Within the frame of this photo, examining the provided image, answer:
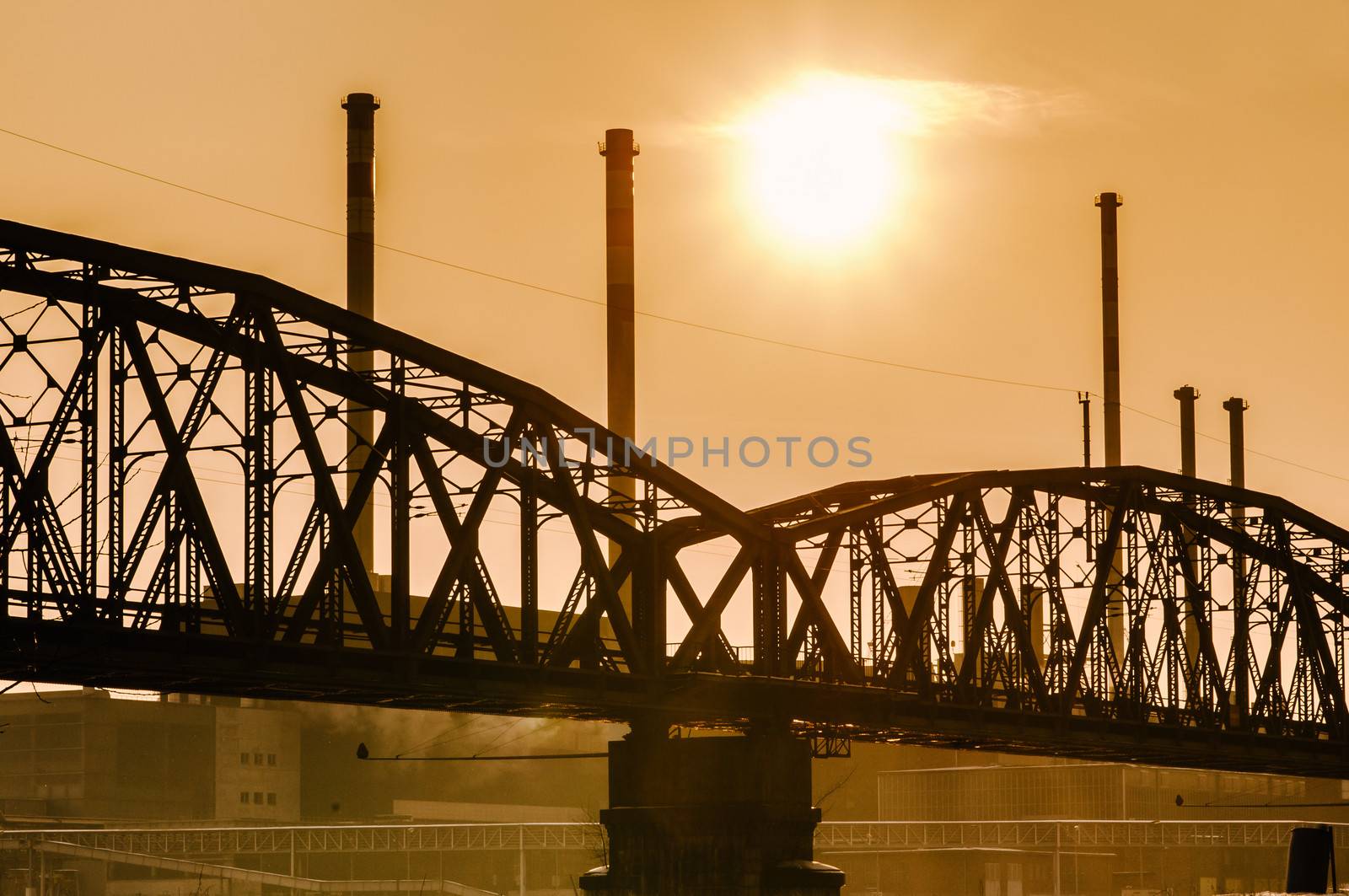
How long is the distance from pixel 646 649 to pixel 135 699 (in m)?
80.5

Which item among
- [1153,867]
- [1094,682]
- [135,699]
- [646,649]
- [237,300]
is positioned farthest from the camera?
[135,699]

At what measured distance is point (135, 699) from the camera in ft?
407

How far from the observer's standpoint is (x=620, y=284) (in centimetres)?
7150

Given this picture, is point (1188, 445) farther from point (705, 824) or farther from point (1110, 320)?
point (705, 824)

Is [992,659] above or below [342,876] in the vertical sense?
above

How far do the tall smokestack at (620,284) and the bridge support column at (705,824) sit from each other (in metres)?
19.8

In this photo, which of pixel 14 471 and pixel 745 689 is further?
pixel 745 689

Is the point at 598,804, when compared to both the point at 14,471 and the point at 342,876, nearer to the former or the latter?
the point at 342,876

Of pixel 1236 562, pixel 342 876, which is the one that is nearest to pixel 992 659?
pixel 1236 562

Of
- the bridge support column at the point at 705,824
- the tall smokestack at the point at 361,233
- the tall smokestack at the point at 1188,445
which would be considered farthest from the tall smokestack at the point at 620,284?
the tall smokestack at the point at 1188,445

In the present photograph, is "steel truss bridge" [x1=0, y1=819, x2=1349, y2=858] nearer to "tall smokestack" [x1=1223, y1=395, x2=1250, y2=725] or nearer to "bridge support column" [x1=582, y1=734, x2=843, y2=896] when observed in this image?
"tall smokestack" [x1=1223, y1=395, x2=1250, y2=725]

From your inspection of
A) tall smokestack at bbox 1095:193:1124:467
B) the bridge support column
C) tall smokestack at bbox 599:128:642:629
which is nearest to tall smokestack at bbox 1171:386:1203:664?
tall smokestack at bbox 1095:193:1124:467

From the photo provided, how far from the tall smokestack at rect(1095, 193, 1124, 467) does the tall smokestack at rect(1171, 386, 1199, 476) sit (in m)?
14.8

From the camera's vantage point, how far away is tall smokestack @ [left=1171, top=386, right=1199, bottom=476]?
10322cm
